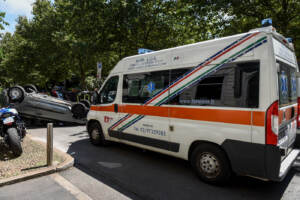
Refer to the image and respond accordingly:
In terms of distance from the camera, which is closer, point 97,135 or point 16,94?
point 97,135

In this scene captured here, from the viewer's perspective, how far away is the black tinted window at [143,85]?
4.61 meters

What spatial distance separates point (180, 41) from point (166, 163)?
1023cm

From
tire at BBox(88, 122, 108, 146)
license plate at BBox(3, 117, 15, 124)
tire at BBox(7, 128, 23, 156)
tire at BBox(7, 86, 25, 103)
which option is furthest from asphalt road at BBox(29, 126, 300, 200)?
tire at BBox(7, 86, 25, 103)

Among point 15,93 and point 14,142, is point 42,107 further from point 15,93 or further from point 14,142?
point 14,142

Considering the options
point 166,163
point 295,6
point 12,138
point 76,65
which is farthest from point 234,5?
point 76,65

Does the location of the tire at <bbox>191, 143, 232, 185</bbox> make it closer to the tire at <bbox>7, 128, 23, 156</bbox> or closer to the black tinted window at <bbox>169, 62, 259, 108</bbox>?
the black tinted window at <bbox>169, 62, 259, 108</bbox>

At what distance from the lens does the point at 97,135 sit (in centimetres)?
641

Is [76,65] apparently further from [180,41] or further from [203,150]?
[203,150]

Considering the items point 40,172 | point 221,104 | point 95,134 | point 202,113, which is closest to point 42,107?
A: point 95,134

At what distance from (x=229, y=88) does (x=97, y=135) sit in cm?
424

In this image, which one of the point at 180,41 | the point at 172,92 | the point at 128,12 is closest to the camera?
the point at 172,92

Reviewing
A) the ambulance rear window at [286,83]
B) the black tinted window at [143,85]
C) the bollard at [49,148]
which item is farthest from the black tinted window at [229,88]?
the bollard at [49,148]

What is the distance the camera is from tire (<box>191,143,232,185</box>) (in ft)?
12.0

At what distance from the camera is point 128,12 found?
11836mm
